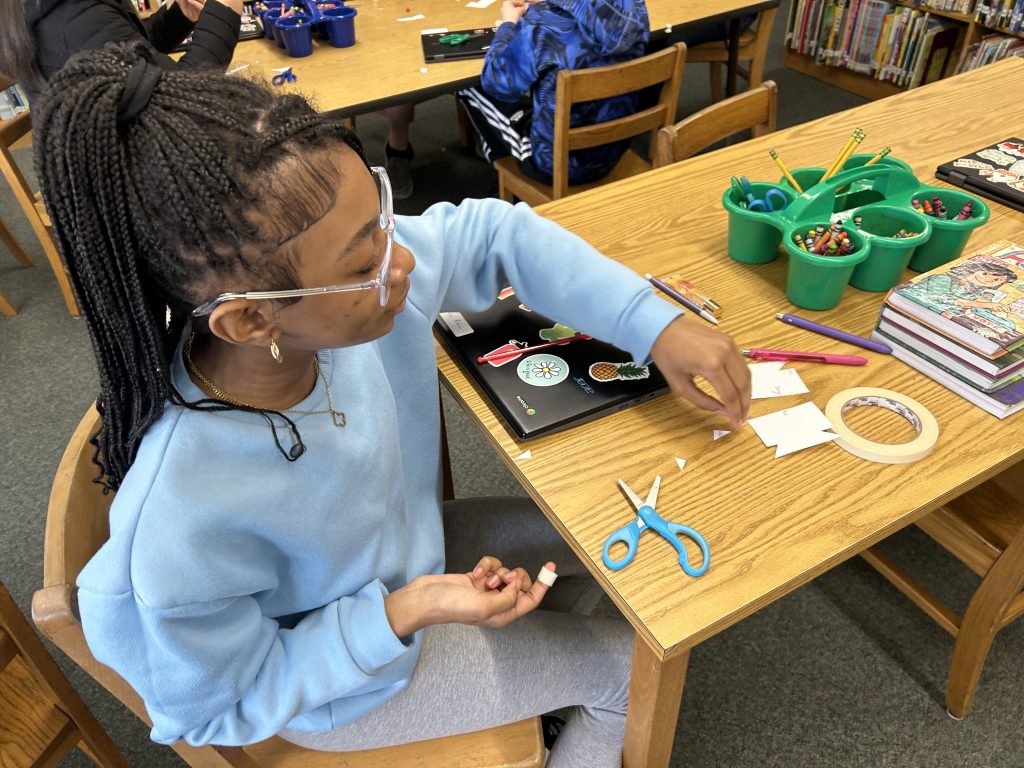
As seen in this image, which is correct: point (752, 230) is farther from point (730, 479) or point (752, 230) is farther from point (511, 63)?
point (511, 63)

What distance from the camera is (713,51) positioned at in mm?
2973

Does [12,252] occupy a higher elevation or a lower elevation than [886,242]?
lower

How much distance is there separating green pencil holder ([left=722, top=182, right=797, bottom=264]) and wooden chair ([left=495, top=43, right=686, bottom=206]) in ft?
2.79

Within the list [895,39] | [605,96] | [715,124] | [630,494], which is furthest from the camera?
[895,39]

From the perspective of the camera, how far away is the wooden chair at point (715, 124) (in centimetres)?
150

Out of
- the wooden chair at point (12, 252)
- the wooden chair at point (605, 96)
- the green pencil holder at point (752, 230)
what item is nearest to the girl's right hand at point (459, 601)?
the green pencil holder at point (752, 230)

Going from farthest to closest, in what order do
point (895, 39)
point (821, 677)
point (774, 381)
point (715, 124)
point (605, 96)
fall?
1. point (895, 39)
2. point (605, 96)
3. point (715, 124)
4. point (821, 677)
5. point (774, 381)

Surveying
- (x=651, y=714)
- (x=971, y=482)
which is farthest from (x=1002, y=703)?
(x=651, y=714)

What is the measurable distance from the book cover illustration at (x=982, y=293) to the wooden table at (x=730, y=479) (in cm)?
8

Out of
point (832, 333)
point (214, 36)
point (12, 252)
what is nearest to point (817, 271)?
point (832, 333)

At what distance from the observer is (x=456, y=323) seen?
3.41 ft

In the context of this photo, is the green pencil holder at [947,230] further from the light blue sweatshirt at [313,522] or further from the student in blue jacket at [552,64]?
the student in blue jacket at [552,64]

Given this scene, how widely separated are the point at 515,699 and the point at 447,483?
629 millimetres

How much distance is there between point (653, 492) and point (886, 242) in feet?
1.72
